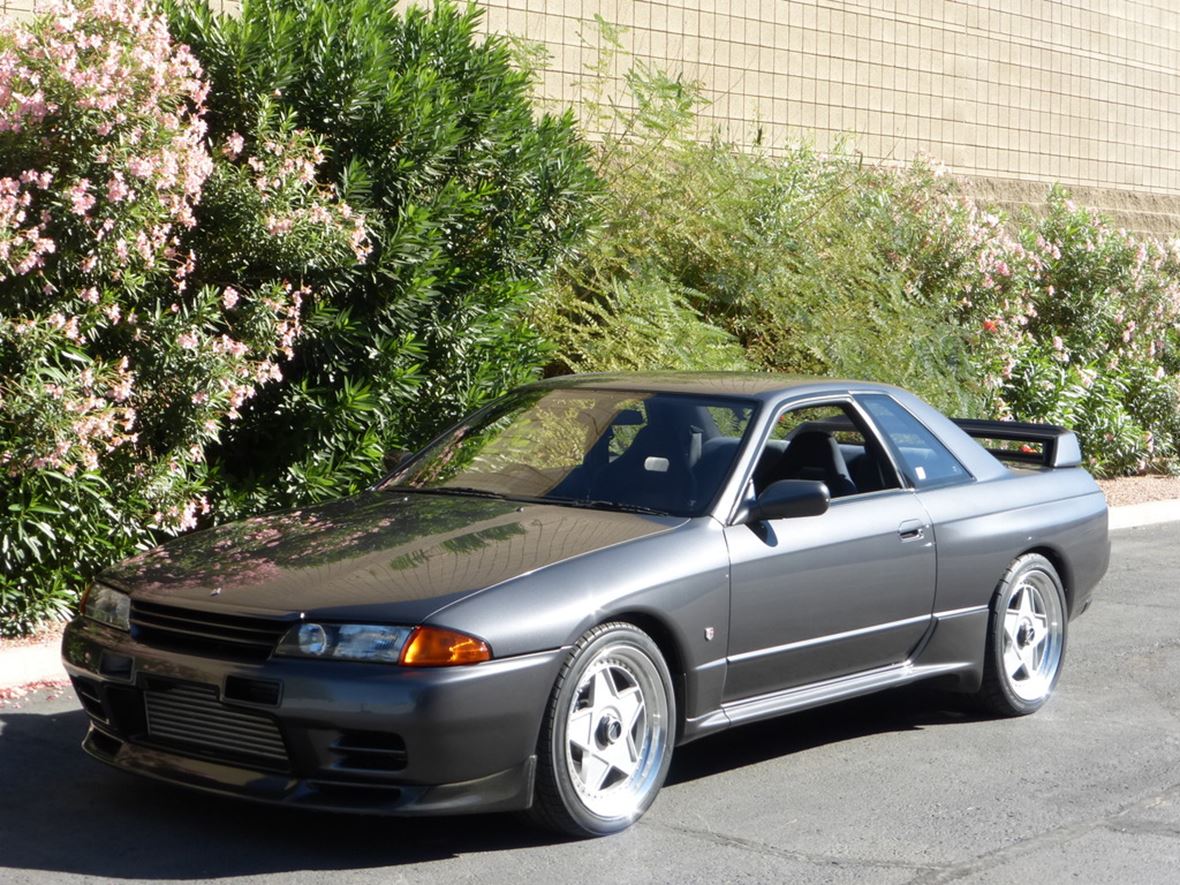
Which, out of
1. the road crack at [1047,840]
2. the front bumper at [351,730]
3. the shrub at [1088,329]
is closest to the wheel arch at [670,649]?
the front bumper at [351,730]

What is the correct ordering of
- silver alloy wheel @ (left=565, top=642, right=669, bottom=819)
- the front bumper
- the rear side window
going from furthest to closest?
the rear side window, silver alloy wheel @ (left=565, top=642, right=669, bottom=819), the front bumper

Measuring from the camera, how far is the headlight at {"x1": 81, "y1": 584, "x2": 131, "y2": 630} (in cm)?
533

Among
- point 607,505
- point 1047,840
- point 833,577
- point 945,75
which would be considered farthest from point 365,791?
point 945,75

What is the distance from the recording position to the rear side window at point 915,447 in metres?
6.82

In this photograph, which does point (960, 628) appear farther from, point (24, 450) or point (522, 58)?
point (522, 58)

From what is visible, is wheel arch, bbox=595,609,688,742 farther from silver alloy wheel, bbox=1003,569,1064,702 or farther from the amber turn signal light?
silver alloy wheel, bbox=1003,569,1064,702

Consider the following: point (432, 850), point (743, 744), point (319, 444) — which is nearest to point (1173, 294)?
point (319, 444)

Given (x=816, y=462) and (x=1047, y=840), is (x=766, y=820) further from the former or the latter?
(x=816, y=462)

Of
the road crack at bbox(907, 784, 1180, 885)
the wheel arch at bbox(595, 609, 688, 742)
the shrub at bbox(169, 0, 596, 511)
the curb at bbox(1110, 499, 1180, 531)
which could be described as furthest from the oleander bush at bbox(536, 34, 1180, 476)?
the road crack at bbox(907, 784, 1180, 885)

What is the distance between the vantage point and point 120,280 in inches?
318

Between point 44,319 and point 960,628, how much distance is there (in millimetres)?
4331

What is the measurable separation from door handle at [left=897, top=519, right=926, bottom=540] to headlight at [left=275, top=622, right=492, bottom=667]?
7.16 ft

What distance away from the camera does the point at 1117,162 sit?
68.5 feet

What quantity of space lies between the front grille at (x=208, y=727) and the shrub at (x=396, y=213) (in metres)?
3.96
